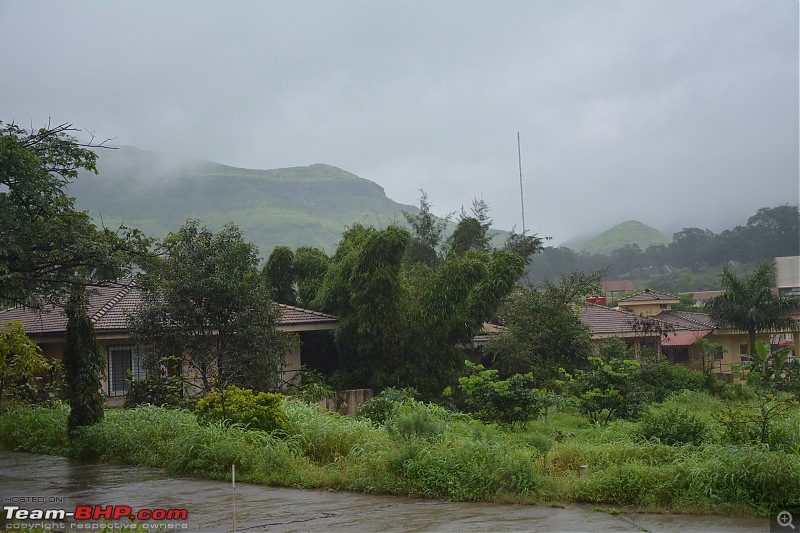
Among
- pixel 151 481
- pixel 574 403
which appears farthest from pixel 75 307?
pixel 574 403

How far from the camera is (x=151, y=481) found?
1142 centimetres

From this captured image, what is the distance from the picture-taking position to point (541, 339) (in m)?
27.4

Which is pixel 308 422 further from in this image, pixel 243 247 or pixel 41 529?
pixel 243 247

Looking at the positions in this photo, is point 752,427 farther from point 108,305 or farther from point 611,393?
point 108,305

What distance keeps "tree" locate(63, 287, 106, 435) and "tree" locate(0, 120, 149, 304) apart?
253 cm

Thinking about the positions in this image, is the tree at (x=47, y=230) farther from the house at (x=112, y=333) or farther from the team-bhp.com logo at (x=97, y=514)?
the house at (x=112, y=333)

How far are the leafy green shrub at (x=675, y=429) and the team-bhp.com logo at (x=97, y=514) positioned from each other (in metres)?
6.83

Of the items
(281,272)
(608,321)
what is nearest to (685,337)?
(608,321)

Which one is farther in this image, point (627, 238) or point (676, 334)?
point (627, 238)

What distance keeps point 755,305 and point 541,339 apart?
16228 millimetres

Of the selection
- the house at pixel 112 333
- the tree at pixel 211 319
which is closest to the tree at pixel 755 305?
the house at pixel 112 333

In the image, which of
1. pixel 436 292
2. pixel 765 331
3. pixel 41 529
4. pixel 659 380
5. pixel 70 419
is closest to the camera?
pixel 41 529

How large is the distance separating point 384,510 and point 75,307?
25.9 ft

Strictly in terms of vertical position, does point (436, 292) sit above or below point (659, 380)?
above
